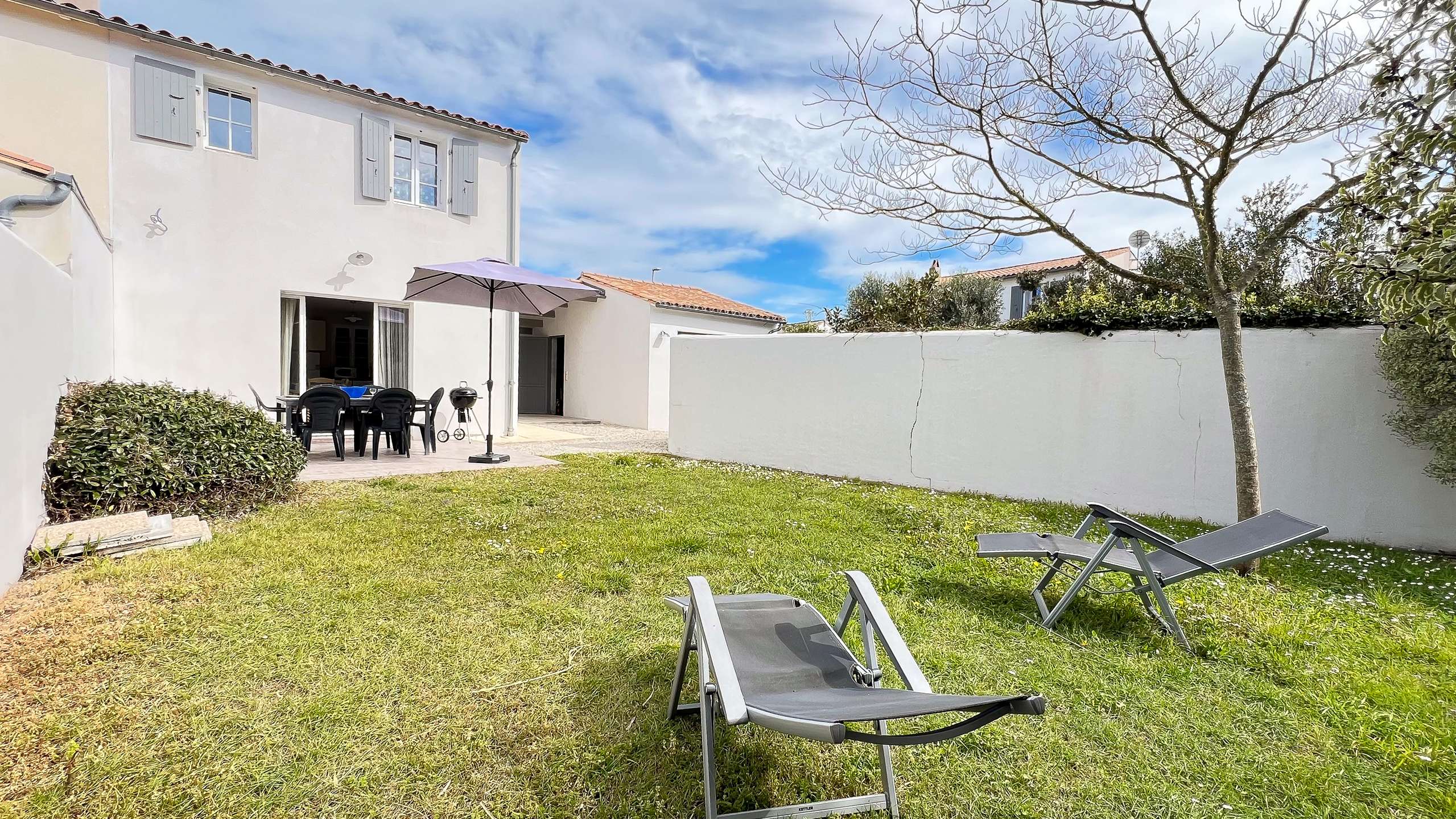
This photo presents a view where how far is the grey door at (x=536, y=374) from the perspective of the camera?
773 inches

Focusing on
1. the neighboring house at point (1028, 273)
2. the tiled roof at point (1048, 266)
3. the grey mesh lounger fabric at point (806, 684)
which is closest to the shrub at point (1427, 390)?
the grey mesh lounger fabric at point (806, 684)

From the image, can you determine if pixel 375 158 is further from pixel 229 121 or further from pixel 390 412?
pixel 390 412

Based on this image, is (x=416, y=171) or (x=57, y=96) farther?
(x=416, y=171)

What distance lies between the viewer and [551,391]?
1966 cm

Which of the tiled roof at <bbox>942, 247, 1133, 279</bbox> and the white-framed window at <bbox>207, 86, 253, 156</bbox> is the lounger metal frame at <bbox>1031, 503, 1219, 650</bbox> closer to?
the white-framed window at <bbox>207, 86, 253, 156</bbox>

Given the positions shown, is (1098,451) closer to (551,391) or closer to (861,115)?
(861,115)

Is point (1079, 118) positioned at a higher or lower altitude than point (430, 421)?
higher

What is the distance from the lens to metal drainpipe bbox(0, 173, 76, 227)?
15.8 ft

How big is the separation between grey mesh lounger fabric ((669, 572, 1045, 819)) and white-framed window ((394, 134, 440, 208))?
1158cm

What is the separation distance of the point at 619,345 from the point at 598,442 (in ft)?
15.7

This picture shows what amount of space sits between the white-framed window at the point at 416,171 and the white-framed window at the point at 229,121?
7.11 feet

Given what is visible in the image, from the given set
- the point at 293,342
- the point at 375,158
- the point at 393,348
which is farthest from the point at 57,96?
the point at 393,348

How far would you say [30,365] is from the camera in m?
4.09

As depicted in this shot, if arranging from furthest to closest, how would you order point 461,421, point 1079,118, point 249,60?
point 461,421, point 249,60, point 1079,118
